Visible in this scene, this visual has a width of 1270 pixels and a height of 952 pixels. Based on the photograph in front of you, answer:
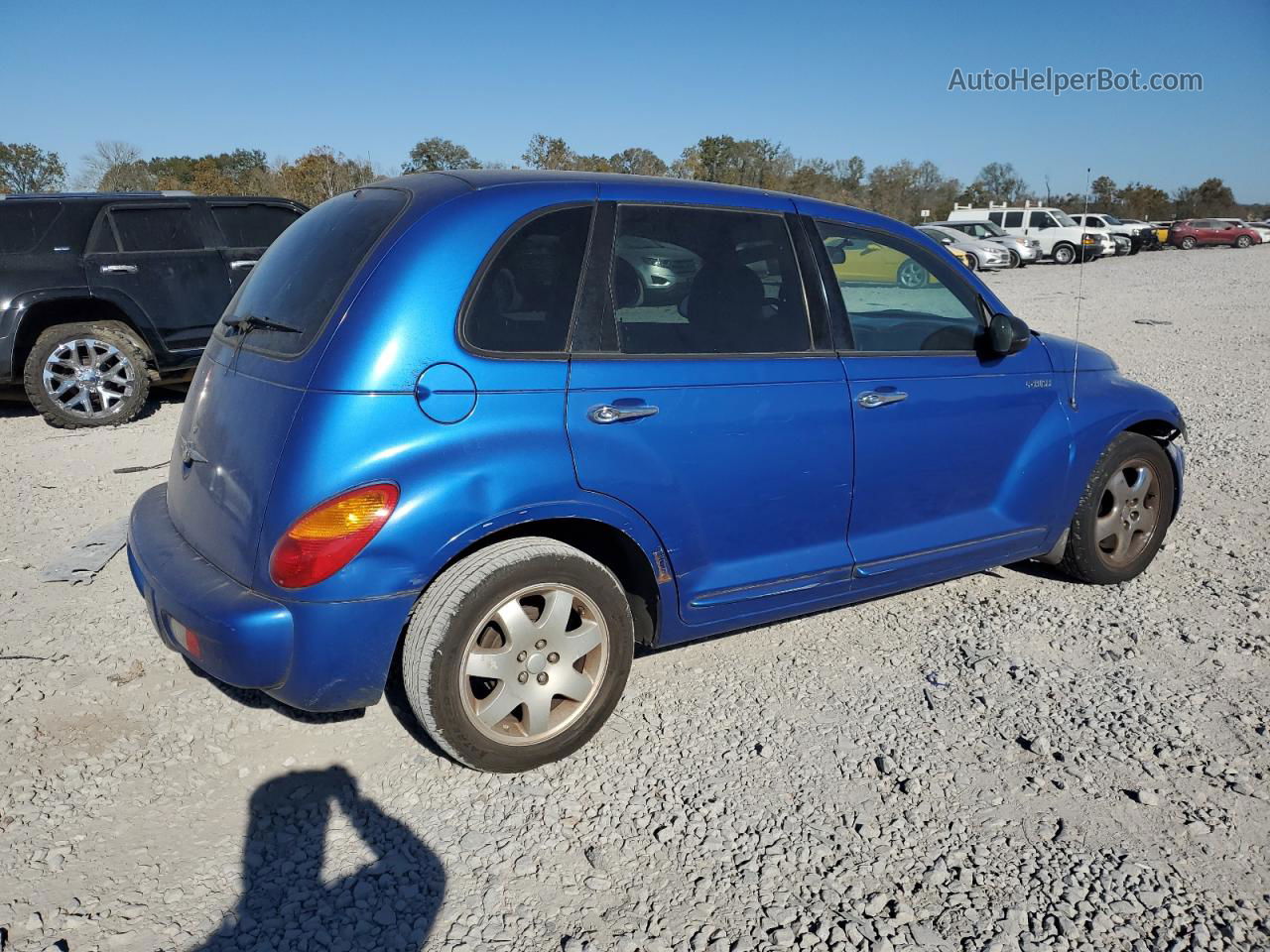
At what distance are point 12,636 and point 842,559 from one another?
11.6ft

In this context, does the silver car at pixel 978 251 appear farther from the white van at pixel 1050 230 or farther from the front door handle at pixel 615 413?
the front door handle at pixel 615 413

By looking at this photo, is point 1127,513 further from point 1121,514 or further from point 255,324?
point 255,324

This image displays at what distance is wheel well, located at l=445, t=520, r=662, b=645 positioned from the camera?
10.1ft

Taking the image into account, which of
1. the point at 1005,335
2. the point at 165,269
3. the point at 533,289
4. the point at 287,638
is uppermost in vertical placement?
the point at 165,269

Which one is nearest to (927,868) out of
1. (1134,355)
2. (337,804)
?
(337,804)

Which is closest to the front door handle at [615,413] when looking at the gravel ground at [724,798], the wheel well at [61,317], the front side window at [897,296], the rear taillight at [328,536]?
the rear taillight at [328,536]

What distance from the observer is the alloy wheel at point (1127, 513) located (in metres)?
4.51

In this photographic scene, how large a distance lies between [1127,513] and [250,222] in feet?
25.9

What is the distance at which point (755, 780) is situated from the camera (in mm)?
3072

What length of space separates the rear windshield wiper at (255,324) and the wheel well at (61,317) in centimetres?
539

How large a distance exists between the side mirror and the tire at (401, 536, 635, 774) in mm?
1978

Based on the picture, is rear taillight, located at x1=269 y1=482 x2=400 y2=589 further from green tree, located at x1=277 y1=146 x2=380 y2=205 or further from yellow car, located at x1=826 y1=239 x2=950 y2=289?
green tree, located at x1=277 y1=146 x2=380 y2=205

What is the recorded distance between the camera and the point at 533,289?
3020 millimetres

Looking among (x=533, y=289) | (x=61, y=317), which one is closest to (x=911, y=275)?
(x=533, y=289)
